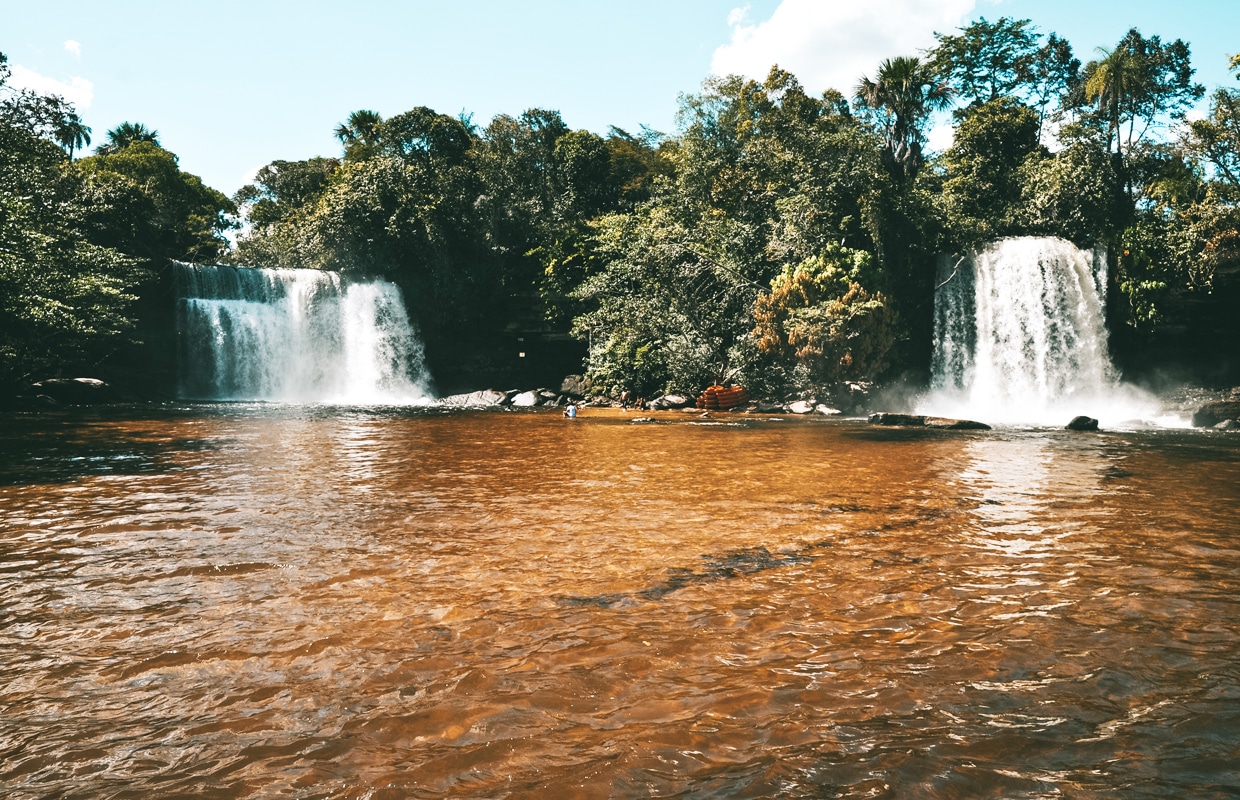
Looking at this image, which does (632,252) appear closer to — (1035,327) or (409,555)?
(1035,327)

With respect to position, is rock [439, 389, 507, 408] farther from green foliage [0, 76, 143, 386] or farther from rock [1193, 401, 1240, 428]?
rock [1193, 401, 1240, 428]

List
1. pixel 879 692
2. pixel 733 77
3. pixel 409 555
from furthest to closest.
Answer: pixel 733 77 → pixel 409 555 → pixel 879 692

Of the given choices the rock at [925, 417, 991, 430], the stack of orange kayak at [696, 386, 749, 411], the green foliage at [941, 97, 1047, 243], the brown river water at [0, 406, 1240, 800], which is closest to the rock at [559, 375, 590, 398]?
the stack of orange kayak at [696, 386, 749, 411]

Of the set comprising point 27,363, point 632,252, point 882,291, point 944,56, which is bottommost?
point 27,363

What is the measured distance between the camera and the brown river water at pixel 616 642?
2816 millimetres

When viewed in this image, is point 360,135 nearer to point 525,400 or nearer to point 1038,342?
point 525,400

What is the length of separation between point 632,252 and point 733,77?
17.9 metres

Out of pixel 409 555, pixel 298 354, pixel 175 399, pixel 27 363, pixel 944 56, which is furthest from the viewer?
Answer: pixel 944 56

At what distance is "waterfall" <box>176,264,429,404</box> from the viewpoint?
113ft

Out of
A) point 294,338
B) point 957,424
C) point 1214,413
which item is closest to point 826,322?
point 957,424

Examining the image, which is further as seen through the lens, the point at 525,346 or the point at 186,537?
the point at 525,346

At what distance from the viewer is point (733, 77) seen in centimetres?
4441

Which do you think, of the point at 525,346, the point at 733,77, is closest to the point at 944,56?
the point at 733,77

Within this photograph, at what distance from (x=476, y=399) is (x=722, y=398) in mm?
13157
